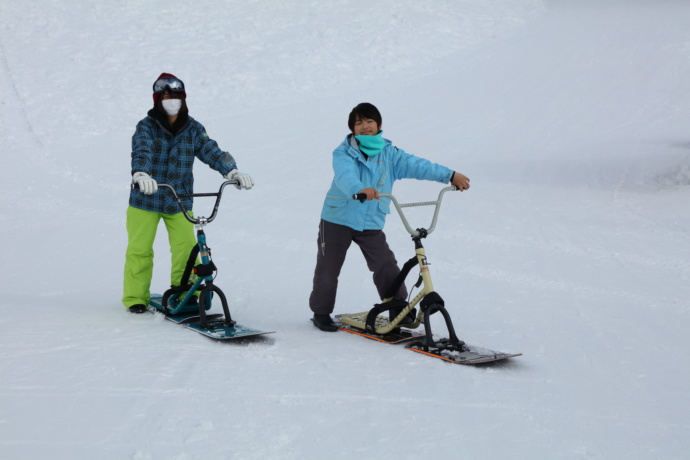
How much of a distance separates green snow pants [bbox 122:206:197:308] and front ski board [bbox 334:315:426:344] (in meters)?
1.31

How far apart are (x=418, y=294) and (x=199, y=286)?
5.32 feet

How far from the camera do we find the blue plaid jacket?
5.79m

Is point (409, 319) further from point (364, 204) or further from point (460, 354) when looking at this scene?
point (364, 204)

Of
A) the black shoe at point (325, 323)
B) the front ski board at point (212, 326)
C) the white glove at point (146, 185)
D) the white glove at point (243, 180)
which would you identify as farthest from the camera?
the black shoe at point (325, 323)

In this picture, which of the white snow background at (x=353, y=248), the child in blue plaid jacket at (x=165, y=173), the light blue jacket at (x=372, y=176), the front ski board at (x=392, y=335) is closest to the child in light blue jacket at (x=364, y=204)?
the light blue jacket at (x=372, y=176)

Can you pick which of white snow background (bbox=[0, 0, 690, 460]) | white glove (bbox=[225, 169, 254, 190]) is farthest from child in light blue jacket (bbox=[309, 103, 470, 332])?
white glove (bbox=[225, 169, 254, 190])

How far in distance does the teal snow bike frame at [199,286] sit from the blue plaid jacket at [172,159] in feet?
0.47

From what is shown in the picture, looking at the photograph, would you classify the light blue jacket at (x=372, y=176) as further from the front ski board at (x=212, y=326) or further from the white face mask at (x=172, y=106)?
the white face mask at (x=172, y=106)

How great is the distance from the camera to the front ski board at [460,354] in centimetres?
474

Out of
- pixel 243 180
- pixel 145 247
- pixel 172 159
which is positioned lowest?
pixel 145 247

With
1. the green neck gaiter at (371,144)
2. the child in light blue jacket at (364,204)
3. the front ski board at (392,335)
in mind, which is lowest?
the front ski board at (392,335)

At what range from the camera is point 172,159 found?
19.2 feet

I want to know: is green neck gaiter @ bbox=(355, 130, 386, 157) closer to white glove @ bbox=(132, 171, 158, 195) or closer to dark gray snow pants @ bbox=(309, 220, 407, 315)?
dark gray snow pants @ bbox=(309, 220, 407, 315)

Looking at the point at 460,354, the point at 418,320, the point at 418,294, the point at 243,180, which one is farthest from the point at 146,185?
the point at 460,354
